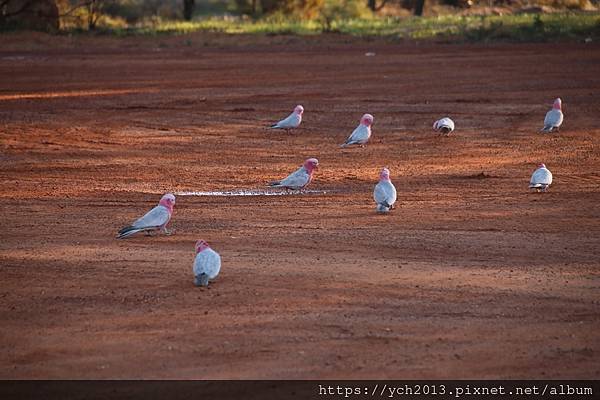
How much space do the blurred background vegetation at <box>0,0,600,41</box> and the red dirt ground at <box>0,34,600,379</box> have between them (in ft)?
42.4

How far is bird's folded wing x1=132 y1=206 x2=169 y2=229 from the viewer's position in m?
11.9

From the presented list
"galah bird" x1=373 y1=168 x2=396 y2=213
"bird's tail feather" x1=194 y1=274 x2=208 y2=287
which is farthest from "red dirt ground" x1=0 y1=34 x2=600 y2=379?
"galah bird" x1=373 y1=168 x2=396 y2=213

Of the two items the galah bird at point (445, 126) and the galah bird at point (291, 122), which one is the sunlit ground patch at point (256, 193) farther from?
the galah bird at point (291, 122)

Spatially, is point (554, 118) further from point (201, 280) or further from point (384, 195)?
point (201, 280)

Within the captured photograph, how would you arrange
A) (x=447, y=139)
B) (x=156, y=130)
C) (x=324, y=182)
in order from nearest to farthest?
(x=324, y=182)
(x=447, y=139)
(x=156, y=130)

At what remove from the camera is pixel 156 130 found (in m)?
22.4

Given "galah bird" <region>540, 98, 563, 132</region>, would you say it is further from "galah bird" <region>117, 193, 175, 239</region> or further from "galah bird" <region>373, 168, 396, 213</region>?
"galah bird" <region>117, 193, 175, 239</region>

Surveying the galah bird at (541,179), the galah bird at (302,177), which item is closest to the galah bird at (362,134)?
the galah bird at (302,177)

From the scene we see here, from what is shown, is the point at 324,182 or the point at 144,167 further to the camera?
the point at 144,167

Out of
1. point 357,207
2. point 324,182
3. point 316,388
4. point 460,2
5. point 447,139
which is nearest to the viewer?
point 316,388

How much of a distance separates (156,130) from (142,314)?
1331 cm

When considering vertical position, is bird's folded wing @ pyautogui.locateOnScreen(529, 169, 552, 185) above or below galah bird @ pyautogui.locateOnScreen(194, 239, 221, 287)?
below

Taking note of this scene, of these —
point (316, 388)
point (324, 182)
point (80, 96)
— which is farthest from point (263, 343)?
point (80, 96)

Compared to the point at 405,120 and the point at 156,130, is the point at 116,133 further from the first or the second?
the point at 405,120
